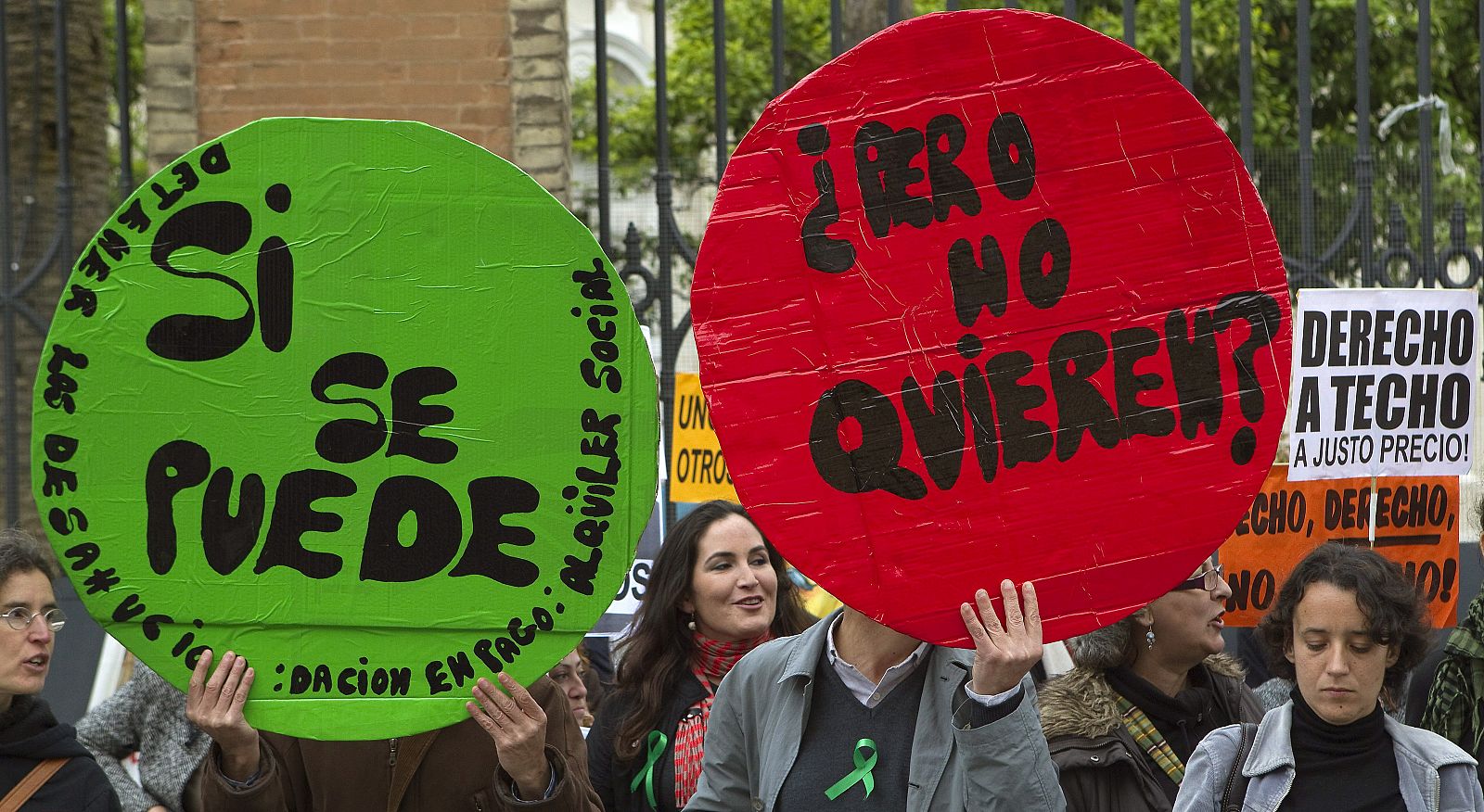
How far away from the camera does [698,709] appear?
3582mm

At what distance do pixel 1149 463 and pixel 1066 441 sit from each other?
0.13 metres

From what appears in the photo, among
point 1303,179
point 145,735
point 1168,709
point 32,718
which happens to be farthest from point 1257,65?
point 32,718

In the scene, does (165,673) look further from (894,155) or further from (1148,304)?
(1148,304)

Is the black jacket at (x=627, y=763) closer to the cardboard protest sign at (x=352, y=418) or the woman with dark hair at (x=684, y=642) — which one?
the woman with dark hair at (x=684, y=642)

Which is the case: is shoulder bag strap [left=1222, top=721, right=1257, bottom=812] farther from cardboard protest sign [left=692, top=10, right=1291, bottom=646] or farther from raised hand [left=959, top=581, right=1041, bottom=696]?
raised hand [left=959, top=581, right=1041, bottom=696]

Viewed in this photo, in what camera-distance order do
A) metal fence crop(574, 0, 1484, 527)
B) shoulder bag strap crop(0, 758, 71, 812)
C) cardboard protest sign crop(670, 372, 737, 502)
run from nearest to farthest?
shoulder bag strap crop(0, 758, 71, 812) < cardboard protest sign crop(670, 372, 737, 502) < metal fence crop(574, 0, 1484, 527)

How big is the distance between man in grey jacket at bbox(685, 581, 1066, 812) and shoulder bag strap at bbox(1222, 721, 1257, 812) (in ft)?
1.33

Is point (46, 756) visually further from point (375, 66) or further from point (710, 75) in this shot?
point (710, 75)

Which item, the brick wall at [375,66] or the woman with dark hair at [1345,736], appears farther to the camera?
the brick wall at [375,66]

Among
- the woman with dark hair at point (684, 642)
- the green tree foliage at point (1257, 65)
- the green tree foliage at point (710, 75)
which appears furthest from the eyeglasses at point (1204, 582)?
the green tree foliage at point (710, 75)

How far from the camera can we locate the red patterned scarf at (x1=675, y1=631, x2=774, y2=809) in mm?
3453

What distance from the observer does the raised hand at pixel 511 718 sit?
8.04 feet

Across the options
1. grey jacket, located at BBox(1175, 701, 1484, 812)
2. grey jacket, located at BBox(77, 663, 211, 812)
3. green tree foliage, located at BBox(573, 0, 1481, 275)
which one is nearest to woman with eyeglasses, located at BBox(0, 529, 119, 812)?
grey jacket, located at BBox(77, 663, 211, 812)

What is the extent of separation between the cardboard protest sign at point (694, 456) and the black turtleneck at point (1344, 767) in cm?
314
